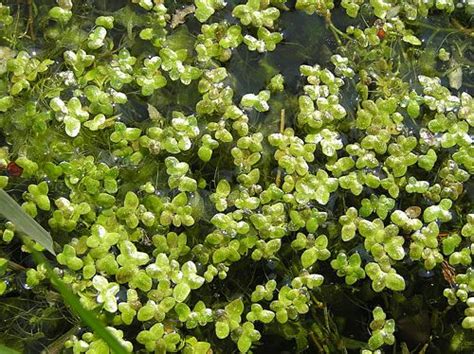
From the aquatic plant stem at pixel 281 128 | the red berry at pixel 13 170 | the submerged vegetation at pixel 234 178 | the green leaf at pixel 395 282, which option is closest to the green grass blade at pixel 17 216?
the submerged vegetation at pixel 234 178

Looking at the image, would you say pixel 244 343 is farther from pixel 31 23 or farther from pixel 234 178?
pixel 31 23

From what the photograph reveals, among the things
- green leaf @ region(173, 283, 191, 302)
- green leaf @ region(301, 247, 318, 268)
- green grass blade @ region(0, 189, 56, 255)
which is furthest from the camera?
green leaf @ region(301, 247, 318, 268)

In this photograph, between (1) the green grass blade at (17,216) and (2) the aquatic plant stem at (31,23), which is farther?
(2) the aquatic plant stem at (31,23)

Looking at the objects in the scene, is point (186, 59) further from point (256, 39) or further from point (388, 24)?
point (388, 24)

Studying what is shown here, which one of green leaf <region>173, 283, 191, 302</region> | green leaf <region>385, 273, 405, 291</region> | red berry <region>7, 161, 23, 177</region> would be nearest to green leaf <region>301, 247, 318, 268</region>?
green leaf <region>385, 273, 405, 291</region>

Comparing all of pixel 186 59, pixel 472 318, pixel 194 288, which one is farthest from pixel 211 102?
pixel 472 318

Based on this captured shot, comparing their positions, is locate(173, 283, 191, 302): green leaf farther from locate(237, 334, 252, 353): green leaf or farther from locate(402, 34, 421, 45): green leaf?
locate(402, 34, 421, 45): green leaf

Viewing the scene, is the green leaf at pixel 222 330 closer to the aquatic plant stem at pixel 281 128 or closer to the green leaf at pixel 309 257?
the green leaf at pixel 309 257

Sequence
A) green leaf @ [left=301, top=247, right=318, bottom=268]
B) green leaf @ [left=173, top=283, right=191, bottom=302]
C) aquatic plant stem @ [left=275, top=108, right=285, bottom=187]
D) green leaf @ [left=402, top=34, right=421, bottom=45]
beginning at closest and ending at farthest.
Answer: green leaf @ [left=173, top=283, right=191, bottom=302]
green leaf @ [left=301, top=247, right=318, bottom=268]
aquatic plant stem @ [left=275, top=108, right=285, bottom=187]
green leaf @ [left=402, top=34, right=421, bottom=45]
